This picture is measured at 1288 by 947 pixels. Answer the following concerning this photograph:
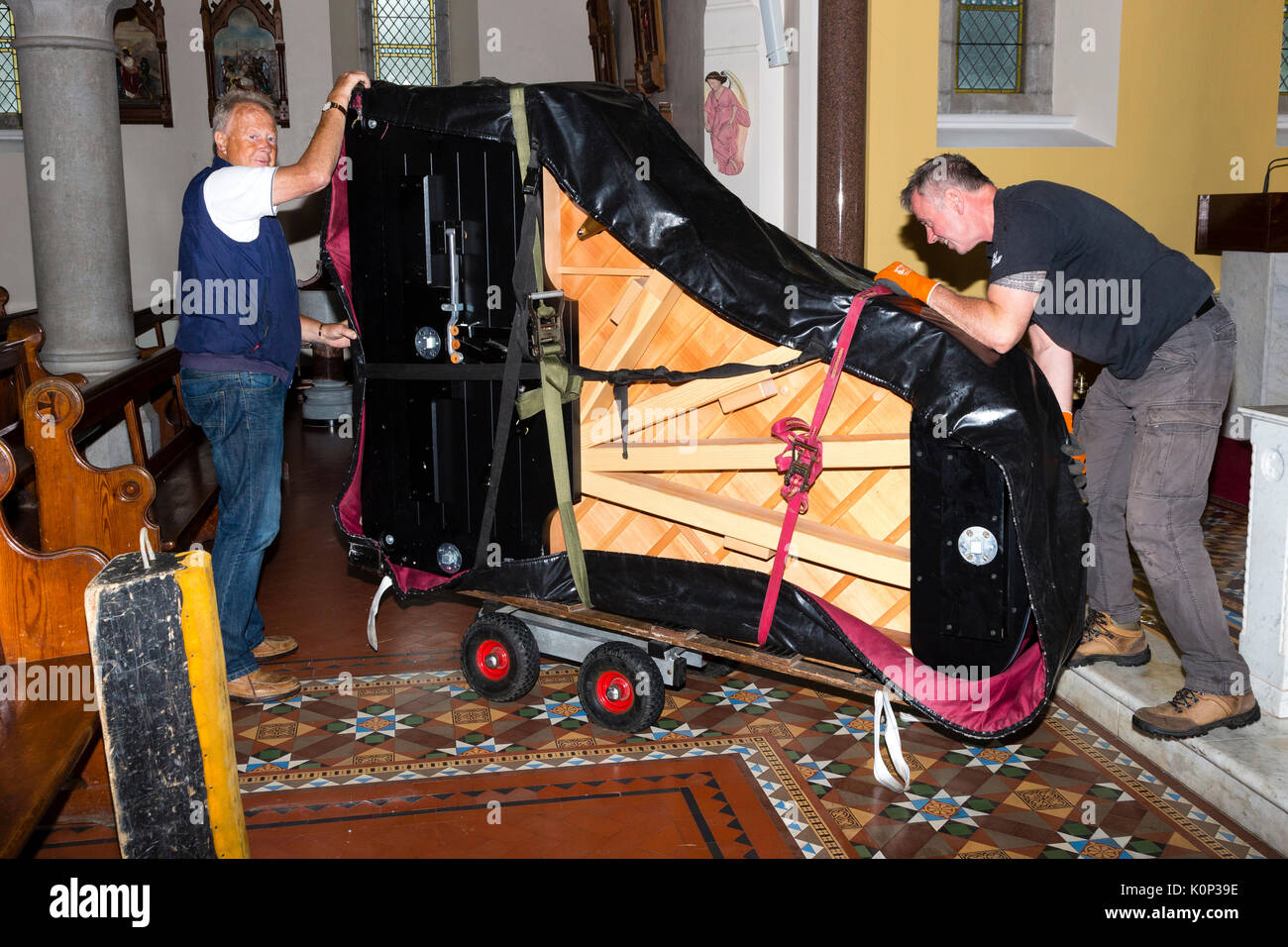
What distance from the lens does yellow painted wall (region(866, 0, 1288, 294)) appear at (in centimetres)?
645

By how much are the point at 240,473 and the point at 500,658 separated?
1.08m

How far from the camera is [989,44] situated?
7.44m

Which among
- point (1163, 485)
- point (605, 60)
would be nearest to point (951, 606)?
point (1163, 485)

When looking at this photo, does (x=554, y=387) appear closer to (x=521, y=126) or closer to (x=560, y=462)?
(x=560, y=462)

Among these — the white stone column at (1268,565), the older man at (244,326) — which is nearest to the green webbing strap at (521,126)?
the older man at (244,326)

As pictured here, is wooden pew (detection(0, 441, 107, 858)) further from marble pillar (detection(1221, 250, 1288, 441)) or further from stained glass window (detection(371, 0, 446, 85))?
stained glass window (detection(371, 0, 446, 85))

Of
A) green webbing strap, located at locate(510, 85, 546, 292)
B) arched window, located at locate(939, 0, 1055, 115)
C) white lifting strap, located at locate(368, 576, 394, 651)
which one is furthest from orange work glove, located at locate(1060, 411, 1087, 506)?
arched window, located at locate(939, 0, 1055, 115)

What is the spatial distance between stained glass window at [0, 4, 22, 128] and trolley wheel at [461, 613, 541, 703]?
397 inches

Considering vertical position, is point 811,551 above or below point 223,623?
above

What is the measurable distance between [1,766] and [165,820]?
1.55ft

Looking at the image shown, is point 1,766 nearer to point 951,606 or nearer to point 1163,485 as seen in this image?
point 951,606

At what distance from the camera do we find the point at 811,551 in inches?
133

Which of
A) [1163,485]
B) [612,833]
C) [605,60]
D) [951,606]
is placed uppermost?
[605,60]
